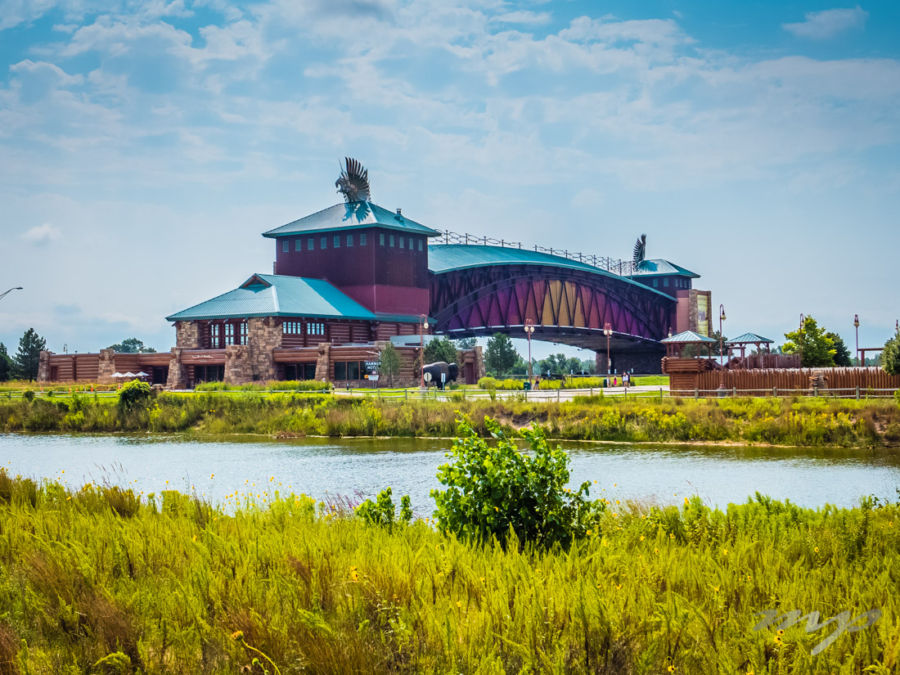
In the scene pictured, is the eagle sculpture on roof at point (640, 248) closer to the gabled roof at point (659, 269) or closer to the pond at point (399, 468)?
the gabled roof at point (659, 269)

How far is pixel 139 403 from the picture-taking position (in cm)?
5159

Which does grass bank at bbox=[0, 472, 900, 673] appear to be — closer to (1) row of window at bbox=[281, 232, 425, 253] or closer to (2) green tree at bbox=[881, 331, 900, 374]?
(2) green tree at bbox=[881, 331, 900, 374]

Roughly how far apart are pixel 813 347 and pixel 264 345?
4397 centimetres

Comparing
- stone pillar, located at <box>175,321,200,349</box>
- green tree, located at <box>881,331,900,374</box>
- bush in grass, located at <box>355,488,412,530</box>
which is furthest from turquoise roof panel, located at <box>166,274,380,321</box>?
bush in grass, located at <box>355,488,412,530</box>

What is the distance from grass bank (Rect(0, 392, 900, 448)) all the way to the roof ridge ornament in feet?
135

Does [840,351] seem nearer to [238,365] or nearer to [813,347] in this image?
[813,347]

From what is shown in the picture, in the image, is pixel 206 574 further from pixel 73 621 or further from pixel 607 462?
pixel 607 462

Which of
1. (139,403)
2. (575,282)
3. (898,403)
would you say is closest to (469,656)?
(898,403)

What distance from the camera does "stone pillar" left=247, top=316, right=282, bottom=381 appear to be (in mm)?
74500

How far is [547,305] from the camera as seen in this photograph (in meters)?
106

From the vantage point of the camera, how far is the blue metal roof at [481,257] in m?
95.1

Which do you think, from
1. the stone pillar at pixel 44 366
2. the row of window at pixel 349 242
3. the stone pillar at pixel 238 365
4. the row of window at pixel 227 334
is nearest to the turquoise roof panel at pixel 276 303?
the row of window at pixel 227 334

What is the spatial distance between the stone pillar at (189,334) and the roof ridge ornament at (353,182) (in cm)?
2112

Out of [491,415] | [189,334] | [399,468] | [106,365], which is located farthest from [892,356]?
[106,365]
